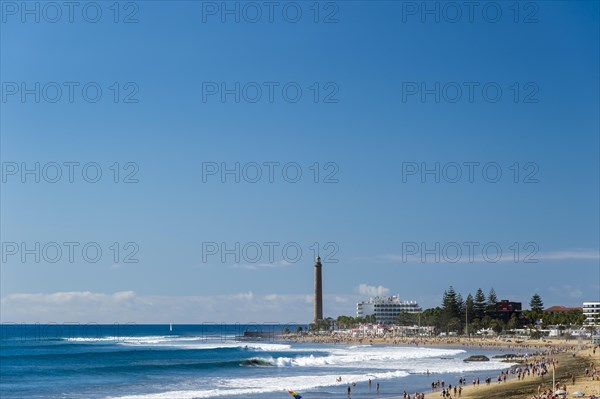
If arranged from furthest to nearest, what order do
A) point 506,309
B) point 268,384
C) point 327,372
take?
point 506,309, point 327,372, point 268,384

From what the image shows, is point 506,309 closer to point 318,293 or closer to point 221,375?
point 318,293

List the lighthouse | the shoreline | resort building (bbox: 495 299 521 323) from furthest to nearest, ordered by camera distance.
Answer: the lighthouse, resort building (bbox: 495 299 521 323), the shoreline

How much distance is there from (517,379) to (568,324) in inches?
3342

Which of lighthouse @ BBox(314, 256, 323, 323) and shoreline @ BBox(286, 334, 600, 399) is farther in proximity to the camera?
lighthouse @ BBox(314, 256, 323, 323)

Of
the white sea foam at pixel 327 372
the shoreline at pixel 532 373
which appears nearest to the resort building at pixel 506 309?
the shoreline at pixel 532 373

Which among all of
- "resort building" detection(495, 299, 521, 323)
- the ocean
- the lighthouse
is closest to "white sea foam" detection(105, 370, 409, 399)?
the ocean

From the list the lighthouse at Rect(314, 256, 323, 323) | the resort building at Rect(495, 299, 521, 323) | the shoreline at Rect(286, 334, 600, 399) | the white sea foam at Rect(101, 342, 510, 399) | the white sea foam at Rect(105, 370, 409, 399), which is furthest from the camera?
the lighthouse at Rect(314, 256, 323, 323)

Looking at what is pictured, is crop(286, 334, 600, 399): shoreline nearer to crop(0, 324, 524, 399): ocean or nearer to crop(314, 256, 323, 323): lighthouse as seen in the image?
crop(0, 324, 524, 399): ocean

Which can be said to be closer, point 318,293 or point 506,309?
point 506,309

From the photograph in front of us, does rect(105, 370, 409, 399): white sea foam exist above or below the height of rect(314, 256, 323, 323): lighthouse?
below

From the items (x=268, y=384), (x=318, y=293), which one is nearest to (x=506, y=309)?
(x=318, y=293)

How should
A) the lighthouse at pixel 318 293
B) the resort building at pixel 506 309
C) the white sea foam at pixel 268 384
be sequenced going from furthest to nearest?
1. the lighthouse at pixel 318 293
2. the resort building at pixel 506 309
3. the white sea foam at pixel 268 384

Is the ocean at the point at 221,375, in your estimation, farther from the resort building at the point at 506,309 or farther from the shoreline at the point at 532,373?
the resort building at the point at 506,309

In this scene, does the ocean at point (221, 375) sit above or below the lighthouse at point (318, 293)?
below
